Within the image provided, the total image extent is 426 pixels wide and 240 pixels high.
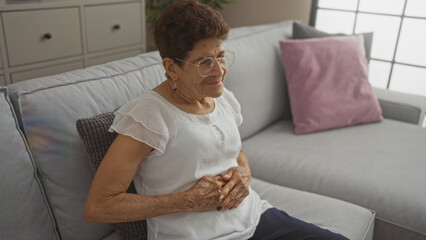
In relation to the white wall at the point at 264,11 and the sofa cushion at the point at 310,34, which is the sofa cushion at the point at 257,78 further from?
the white wall at the point at 264,11

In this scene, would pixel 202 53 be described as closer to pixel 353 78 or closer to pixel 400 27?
pixel 353 78

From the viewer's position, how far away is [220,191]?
3.65 feet

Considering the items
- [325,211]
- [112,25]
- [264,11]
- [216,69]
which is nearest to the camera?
[216,69]

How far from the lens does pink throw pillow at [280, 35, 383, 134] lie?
200 cm

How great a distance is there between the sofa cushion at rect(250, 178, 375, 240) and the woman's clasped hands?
0.95 feet

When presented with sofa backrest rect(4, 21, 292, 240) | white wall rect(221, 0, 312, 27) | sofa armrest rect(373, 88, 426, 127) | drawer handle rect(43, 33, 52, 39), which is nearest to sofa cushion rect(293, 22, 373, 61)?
sofa armrest rect(373, 88, 426, 127)

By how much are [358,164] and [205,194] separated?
89cm

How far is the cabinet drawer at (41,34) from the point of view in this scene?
83.7 inches

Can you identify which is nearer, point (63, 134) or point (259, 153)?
point (63, 134)

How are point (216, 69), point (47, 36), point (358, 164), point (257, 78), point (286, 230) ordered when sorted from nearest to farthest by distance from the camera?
point (216, 69) → point (286, 230) → point (358, 164) → point (257, 78) → point (47, 36)

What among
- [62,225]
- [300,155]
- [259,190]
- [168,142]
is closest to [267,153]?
[300,155]

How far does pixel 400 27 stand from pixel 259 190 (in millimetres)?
1953

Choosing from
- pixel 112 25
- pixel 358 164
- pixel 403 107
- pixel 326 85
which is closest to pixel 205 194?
pixel 358 164

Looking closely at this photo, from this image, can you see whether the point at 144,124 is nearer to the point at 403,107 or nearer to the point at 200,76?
the point at 200,76
